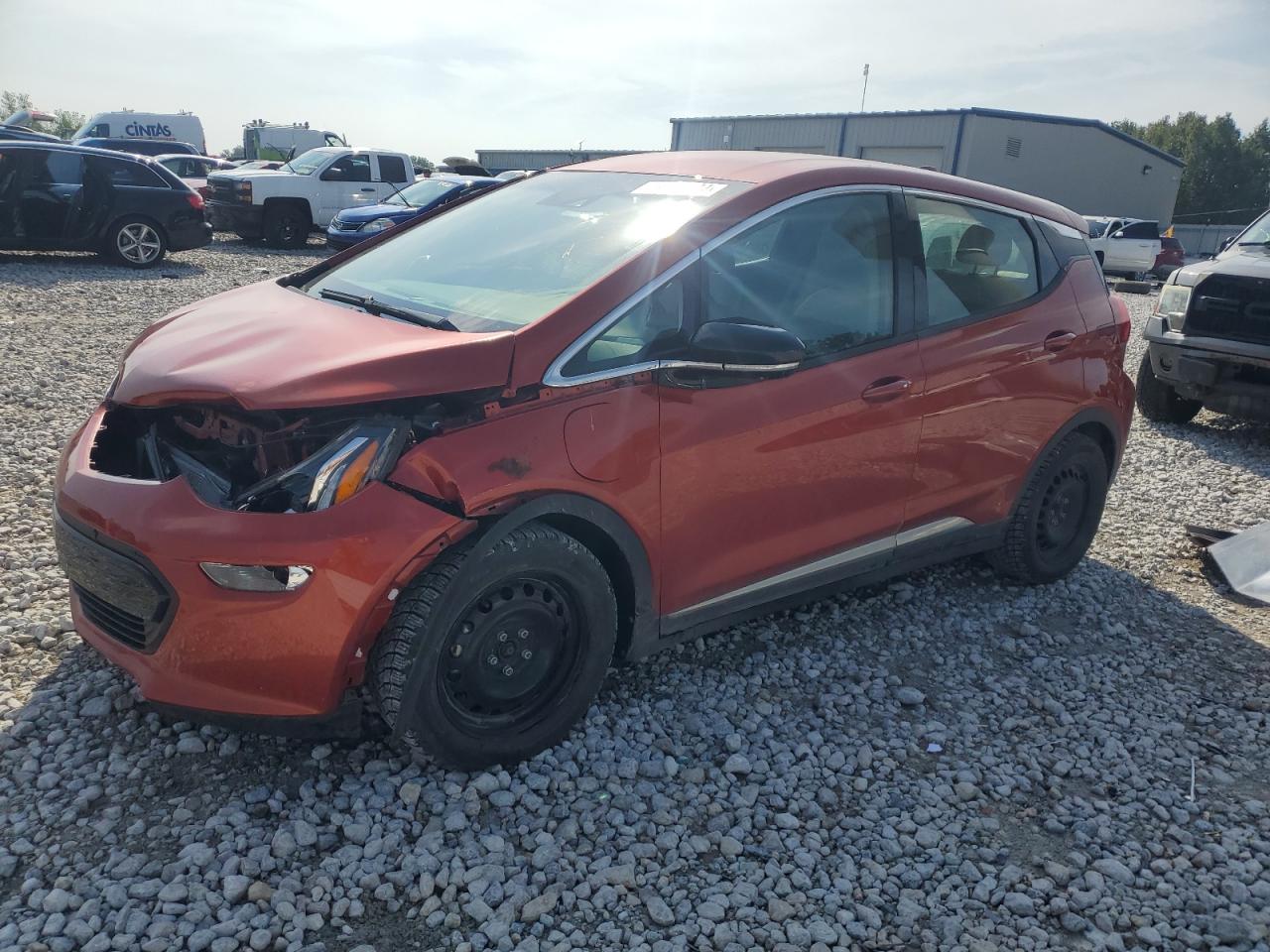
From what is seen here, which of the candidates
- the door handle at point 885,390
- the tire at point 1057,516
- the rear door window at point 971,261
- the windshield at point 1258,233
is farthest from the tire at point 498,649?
the windshield at point 1258,233

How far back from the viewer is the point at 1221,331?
7.18 meters

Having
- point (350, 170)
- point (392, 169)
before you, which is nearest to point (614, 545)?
point (350, 170)

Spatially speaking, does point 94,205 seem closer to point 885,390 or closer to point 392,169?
point 392,169

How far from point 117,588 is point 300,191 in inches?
668

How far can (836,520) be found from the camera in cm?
357

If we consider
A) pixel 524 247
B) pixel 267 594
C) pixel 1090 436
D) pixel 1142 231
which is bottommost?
pixel 267 594

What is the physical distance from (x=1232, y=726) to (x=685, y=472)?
228 cm

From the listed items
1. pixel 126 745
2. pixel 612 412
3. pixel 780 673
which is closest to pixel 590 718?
pixel 780 673

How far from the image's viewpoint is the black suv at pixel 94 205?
489 inches

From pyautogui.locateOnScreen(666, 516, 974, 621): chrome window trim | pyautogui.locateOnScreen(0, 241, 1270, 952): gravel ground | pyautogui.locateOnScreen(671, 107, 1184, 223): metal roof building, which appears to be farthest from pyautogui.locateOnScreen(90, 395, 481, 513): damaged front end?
pyautogui.locateOnScreen(671, 107, 1184, 223): metal roof building

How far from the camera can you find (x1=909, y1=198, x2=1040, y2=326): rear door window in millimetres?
3795

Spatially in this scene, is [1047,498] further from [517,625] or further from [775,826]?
[517,625]

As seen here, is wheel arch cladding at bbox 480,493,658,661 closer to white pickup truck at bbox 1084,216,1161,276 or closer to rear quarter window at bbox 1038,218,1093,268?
rear quarter window at bbox 1038,218,1093,268

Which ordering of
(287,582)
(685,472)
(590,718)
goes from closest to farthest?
(287,582), (685,472), (590,718)
